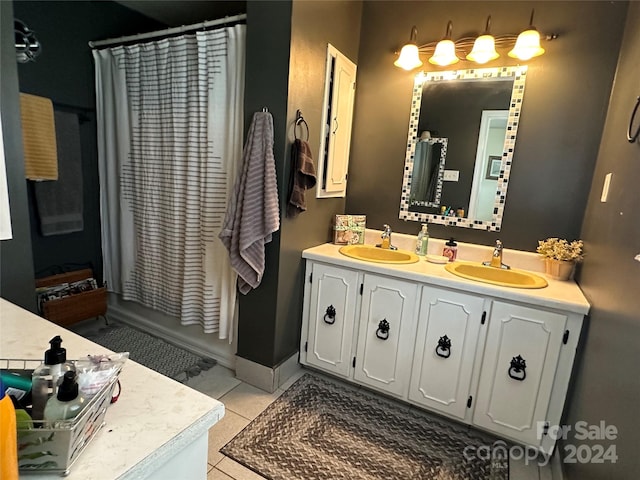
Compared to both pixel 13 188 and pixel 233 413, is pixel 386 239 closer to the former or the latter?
pixel 233 413

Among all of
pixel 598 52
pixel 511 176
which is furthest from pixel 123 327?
pixel 598 52

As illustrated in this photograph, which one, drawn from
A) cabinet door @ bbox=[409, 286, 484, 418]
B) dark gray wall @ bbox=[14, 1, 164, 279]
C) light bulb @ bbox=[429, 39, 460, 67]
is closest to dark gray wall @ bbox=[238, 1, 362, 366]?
light bulb @ bbox=[429, 39, 460, 67]

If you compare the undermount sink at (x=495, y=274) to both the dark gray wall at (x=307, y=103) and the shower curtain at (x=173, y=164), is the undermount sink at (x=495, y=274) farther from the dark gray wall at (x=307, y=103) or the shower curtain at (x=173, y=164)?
the shower curtain at (x=173, y=164)

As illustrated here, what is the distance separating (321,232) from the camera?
7.64 ft

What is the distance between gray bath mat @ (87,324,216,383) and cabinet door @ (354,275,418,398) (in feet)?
3.61

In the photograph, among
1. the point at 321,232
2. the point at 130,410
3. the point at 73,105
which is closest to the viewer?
the point at 130,410

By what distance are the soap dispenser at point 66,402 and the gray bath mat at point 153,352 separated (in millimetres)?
1768

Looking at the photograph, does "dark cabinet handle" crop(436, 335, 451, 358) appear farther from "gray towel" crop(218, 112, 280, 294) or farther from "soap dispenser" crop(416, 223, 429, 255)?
"gray towel" crop(218, 112, 280, 294)

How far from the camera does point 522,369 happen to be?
1.61 m

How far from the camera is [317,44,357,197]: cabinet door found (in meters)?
2.12

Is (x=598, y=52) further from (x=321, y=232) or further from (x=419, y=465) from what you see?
(x=419, y=465)

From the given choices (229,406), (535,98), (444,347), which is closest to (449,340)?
(444,347)

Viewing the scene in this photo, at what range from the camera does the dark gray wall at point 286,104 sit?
177 centimetres

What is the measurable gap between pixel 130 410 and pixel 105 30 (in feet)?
10.1
